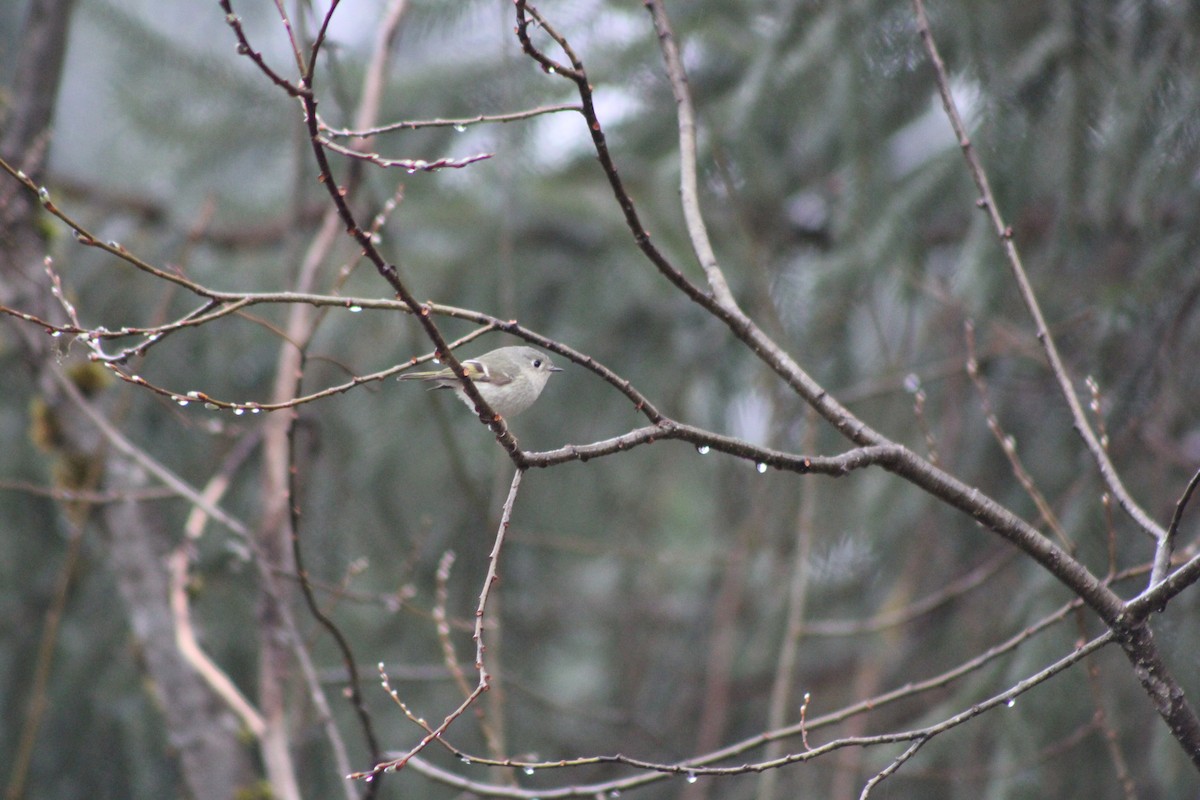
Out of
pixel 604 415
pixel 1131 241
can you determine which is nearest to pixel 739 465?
pixel 604 415

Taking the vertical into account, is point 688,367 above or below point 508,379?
above

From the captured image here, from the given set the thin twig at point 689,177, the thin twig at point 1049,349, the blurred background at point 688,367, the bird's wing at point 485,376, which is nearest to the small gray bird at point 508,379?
the bird's wing at point 485,376

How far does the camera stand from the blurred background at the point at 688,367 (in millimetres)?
2744

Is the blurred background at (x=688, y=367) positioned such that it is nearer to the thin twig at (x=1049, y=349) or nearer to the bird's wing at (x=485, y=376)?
the bird's wing at (x=485, y=376)

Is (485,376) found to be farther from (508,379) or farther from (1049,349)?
(1049,349)

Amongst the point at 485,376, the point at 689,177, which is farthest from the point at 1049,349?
the point at 485,376

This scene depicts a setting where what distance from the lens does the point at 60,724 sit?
4.09 metres

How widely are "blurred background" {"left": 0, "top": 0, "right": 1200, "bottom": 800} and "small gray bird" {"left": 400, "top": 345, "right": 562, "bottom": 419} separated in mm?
227

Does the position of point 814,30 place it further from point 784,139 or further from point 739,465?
point 739,465

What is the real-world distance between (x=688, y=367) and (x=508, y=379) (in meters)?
1.39

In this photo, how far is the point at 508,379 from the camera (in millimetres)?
2938

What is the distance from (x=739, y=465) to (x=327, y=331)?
5.90 feet

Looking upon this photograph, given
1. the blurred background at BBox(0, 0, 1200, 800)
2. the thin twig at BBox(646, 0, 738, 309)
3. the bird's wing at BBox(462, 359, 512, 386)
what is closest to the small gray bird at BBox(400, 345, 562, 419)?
the bird's wing at BBox(462, 359, 512, 386)

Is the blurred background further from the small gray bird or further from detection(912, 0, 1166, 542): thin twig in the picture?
detection(912, 0, 1166, 542): thin twig
